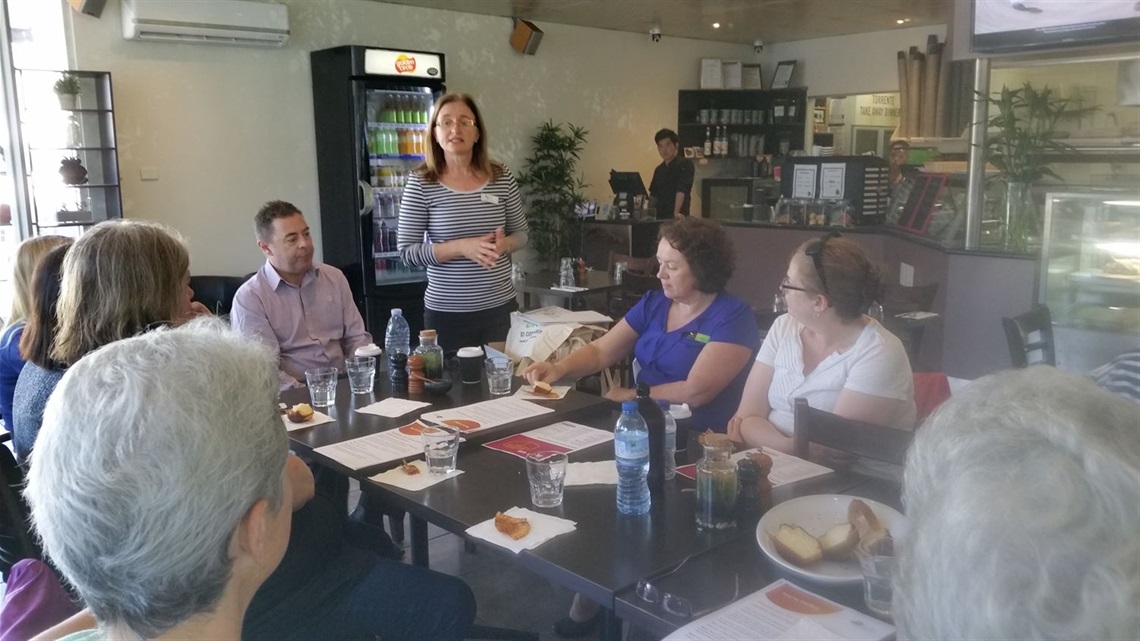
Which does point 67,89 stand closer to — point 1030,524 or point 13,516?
point 13,516

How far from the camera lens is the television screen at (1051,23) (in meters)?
3.30

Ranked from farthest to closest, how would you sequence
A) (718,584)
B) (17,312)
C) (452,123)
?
(452,123) → (17,312) → (718,584)

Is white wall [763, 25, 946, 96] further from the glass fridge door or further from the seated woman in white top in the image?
the seated woman in white top

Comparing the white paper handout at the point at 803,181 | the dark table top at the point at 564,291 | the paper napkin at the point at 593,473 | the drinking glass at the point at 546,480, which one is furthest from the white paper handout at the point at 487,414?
the white paper handout at the point at 803,181

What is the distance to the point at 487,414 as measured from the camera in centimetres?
247

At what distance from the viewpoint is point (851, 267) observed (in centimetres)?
231

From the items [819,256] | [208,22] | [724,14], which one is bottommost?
[819,256]

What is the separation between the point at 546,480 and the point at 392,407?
93 centimetres

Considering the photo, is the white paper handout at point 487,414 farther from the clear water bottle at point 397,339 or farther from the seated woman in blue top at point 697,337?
the clear water bottle at point 397,339

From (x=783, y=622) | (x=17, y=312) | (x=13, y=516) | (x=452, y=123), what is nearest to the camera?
(x=783, y=622)

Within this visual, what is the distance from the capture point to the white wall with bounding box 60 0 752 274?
5750 millimetres

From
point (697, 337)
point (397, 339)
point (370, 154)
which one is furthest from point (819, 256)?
point (370, 154)

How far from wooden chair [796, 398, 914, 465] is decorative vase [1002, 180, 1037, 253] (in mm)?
2699

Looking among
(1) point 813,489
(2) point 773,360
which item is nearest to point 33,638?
(1) point 813,489
